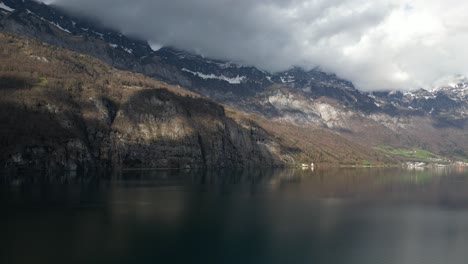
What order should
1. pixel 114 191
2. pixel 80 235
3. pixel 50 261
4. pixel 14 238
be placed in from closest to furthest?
pixel 50 261, pixel 14 238, pixel 80 235, pixel 114 191

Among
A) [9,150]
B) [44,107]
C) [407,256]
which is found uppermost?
[44,107]

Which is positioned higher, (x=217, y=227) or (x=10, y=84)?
(x=10, y=84)

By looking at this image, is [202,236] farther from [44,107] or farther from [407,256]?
[44,107]

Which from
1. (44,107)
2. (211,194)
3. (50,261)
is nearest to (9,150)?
(44,107)

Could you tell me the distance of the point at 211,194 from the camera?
12156cm

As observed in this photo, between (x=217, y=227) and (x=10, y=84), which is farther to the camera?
(x=10, y=84)

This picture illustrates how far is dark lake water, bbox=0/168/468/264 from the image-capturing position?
191 feet

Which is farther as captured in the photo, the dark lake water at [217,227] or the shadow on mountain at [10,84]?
Answer: the shadow on mountain at [10,84]

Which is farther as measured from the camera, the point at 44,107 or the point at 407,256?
the point at 44,107

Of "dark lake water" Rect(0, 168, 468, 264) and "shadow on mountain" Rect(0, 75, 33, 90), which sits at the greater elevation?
"shadow on mountain" Rect(0, 75, 33, 90)

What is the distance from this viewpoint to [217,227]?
75688 mm

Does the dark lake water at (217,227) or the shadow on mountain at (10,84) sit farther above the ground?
the shadow on mountain at (10,84)

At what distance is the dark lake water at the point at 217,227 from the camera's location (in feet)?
191

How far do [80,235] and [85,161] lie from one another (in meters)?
133
